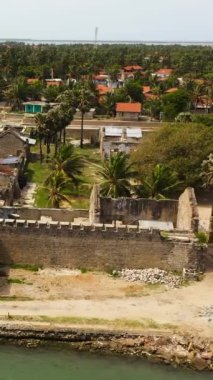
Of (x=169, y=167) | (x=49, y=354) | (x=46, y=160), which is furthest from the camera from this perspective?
(x=46, y=160)

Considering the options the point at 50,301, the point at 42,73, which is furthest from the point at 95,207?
the point at 42,73

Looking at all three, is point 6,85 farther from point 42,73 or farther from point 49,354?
point 49,354

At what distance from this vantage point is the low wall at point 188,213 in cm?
2994

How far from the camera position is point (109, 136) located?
60.4 m

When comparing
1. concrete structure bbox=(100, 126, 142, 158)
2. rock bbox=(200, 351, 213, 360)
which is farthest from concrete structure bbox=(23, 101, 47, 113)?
rock bbox=(200, 351, 213, 360)

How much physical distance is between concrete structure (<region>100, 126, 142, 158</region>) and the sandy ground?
89.3 feet

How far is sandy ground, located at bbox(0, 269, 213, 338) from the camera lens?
82.1 ft

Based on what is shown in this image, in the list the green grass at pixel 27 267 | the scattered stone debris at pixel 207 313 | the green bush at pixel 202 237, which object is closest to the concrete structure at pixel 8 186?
the green grass at pixel 27 267

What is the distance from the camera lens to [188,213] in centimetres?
3136

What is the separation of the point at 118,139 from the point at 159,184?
22.9 m

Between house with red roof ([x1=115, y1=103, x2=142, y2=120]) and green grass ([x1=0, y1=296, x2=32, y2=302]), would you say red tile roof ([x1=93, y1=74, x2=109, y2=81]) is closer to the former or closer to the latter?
house with red roof ([x1=115, y1=103, x2=142, y2=120])

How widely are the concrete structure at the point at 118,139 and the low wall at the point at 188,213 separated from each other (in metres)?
21.0

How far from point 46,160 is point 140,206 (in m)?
22.1

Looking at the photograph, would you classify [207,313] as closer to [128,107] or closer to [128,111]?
[128,111]
